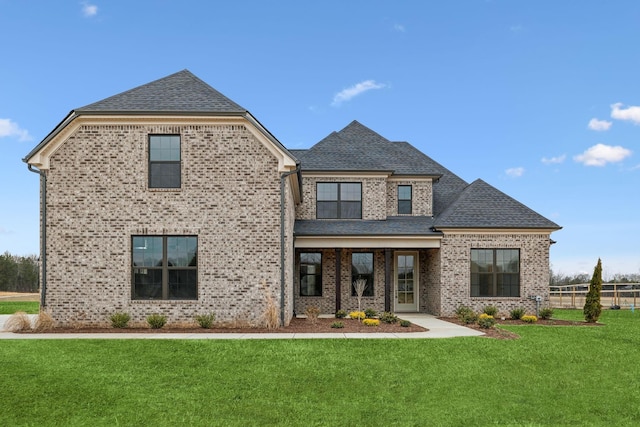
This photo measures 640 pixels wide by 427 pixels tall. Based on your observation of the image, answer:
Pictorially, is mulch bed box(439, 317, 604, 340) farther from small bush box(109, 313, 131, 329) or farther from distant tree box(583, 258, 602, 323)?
small bush box(109, 313, 131, 329)

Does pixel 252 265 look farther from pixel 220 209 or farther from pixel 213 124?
pixel 213 124

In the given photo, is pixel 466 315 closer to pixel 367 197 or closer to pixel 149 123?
pixel 367 197

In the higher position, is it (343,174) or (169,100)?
(169,100)

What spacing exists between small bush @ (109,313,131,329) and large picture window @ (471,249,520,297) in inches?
512

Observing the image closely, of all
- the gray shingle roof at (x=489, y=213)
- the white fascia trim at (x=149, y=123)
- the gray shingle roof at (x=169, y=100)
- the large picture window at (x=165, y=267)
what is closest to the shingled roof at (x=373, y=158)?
the gray shingle roof at (x=489, y=213)

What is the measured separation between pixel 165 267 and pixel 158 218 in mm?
1553

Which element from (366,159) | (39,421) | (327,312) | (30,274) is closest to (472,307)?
(327,312)

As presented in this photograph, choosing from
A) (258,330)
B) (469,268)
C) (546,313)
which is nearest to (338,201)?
(469,268)

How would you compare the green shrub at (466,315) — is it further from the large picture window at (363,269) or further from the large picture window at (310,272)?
the large picture window at (310,272)

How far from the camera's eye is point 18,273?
54.5 metres

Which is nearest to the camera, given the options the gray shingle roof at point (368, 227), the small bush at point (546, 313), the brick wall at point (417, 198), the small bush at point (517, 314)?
the small bush at point (546, 313)

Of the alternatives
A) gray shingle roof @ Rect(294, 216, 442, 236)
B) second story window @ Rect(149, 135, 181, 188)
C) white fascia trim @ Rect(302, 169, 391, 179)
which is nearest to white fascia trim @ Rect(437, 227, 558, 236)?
gray shingle roof @ Rect(294, 216, 442, 236)

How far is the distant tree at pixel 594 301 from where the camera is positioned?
18.4m

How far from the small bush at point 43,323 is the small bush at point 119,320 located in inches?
68.1
